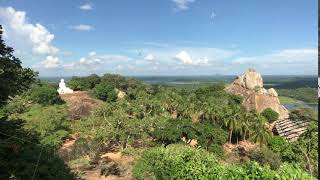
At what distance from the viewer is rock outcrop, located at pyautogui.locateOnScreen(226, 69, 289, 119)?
9169 cm

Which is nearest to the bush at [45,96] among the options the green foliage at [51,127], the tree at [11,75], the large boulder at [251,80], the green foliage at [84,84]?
the green foliage at [51,127]

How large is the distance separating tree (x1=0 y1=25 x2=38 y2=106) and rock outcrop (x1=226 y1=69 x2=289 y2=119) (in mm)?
77263

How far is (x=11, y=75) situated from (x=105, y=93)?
81011 mm

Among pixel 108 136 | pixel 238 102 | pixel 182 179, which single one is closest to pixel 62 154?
pixel 108 136

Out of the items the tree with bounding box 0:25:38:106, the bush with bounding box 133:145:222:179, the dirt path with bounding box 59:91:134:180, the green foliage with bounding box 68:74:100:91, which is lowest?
the dirt path with bounding box 59:91:134:180

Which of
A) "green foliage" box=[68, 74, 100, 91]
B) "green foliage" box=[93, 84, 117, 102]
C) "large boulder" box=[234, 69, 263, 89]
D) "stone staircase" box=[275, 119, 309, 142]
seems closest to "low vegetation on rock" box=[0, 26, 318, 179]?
"green foliage" box=[93, 84, 117, 102]

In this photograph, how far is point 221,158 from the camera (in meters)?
54.1

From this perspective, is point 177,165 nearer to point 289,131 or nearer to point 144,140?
point 144,140

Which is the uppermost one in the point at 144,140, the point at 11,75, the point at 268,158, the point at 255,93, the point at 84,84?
the point at 11,75

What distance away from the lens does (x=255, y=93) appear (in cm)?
9612

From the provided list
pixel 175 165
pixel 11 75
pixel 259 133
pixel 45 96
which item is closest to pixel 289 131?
pixel 259 133

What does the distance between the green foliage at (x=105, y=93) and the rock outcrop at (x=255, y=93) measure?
108 feet

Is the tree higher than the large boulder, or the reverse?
the tree

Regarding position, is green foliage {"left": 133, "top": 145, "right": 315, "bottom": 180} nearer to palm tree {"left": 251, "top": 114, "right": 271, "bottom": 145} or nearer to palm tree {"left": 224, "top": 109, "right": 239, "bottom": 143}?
palm tree {"left": 251, "top": 114, "right": 271, "bottom": 145}
